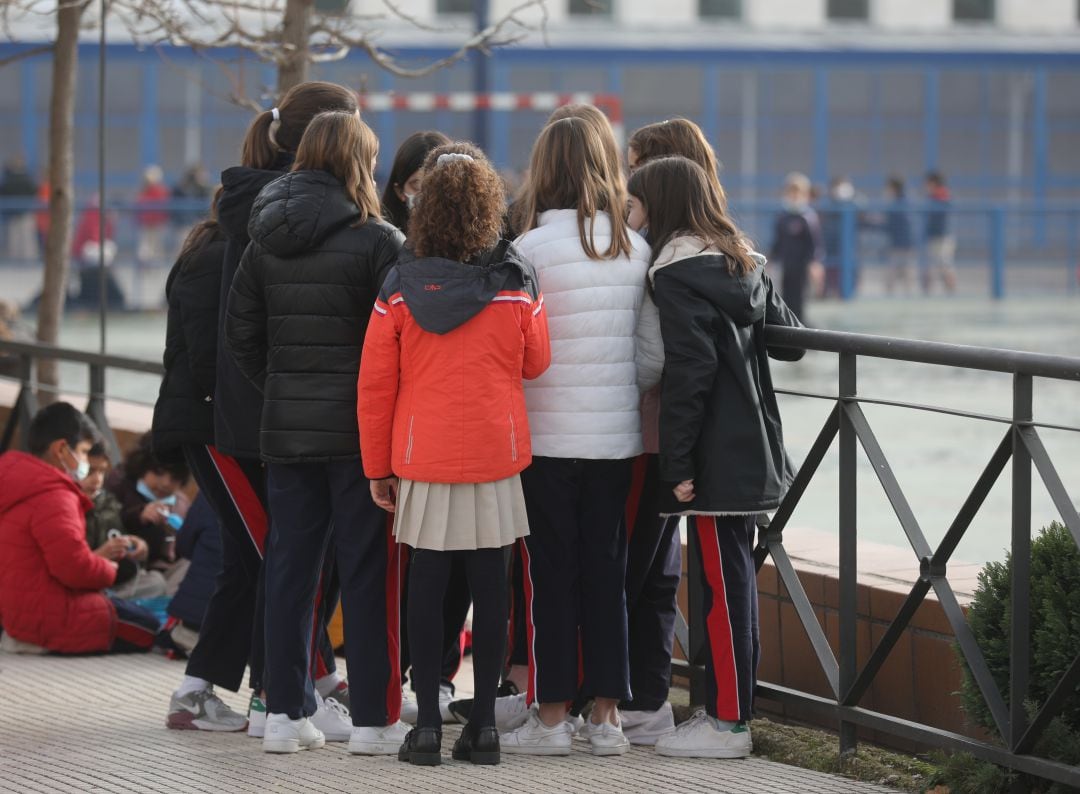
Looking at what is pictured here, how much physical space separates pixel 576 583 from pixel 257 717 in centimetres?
99

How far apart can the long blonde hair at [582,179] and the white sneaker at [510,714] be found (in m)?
1.26

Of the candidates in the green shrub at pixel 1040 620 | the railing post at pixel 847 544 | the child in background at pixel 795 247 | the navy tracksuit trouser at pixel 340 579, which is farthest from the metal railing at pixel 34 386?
the child in background at pixel 795 247

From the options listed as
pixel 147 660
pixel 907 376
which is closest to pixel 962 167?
pixel 907 376

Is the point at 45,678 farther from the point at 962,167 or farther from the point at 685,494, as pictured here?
the point at 962,167

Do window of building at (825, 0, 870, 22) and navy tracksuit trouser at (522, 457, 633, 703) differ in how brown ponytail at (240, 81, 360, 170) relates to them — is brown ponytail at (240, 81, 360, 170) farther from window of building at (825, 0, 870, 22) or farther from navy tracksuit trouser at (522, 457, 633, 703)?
window of building at (825, 0, 870, 22)

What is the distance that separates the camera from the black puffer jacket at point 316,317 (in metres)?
4.38

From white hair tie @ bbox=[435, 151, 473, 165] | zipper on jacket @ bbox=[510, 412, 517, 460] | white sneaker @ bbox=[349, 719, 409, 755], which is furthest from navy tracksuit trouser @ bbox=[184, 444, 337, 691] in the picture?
white hair tie @ bbox=[435, 151, 473, 165]

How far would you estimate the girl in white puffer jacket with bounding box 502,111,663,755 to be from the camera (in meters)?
4.36

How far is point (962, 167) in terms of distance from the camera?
3872 cm

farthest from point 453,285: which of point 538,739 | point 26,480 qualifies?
point 26,480

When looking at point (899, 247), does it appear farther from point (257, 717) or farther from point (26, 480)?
point (257, 717)

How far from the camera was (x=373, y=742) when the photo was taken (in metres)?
4.51

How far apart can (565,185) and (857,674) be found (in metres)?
1.43

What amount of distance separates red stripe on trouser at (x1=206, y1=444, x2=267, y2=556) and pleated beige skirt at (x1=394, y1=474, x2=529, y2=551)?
0.66 m
